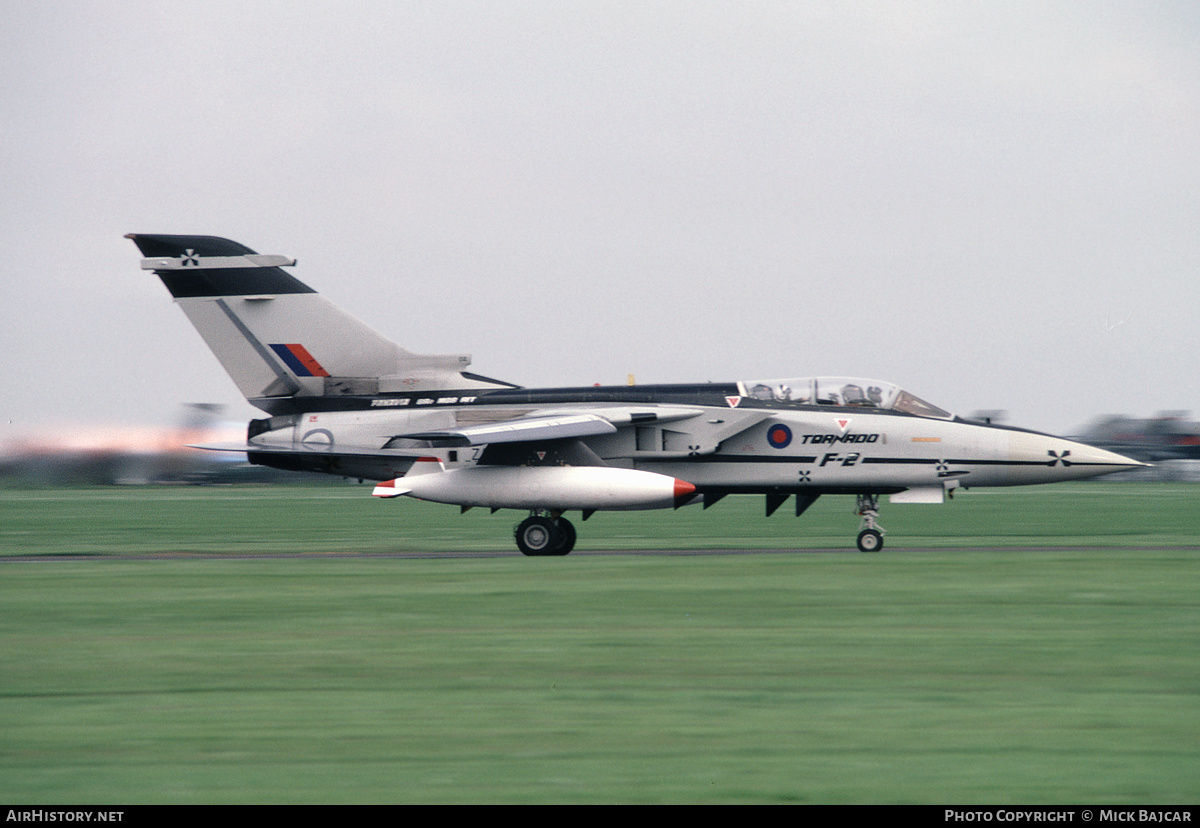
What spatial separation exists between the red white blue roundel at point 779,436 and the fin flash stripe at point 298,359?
7519 millimetres

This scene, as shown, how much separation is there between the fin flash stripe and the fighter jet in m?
0.02

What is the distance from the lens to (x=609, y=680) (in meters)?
8.47

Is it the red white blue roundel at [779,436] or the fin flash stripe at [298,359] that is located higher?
the fin flash stripe at [298,359]

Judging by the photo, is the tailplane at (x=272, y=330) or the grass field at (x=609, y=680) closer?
the grass field at (x=609, y=680)

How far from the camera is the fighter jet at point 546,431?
Answer: 1906cm

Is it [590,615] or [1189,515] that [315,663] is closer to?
[590,615]

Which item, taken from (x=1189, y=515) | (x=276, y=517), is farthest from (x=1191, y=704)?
(x=276, y=517)

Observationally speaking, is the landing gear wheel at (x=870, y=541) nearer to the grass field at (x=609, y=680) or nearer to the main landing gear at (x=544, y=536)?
the grass field at (x=609, y=680)

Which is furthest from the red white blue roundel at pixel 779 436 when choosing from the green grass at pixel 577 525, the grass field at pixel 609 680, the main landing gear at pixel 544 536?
the main landing gear at pixel 544 536

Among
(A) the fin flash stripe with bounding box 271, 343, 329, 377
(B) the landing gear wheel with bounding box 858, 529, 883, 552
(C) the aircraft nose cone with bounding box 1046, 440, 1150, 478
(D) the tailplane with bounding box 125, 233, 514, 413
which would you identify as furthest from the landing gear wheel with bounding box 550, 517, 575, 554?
(C) the aircraft nose cone with bounding box 1046, 440, 1150, 478

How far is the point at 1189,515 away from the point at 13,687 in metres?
28.2

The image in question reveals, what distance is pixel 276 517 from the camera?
3216 cm

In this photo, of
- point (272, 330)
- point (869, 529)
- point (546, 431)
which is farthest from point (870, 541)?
point (272, 330)

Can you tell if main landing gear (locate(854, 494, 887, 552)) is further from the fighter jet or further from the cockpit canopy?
the cockpit canopy
